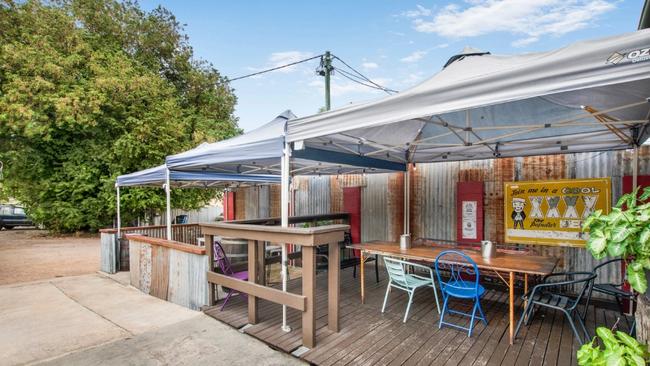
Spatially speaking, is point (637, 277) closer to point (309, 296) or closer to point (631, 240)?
point (631, 240)

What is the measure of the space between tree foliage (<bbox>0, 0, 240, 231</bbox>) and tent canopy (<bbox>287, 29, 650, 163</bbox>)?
931 centimetres

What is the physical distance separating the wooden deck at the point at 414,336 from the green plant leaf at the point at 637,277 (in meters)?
1.41

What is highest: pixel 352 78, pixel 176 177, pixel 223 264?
pixel 352 78

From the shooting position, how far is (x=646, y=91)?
2391 mm

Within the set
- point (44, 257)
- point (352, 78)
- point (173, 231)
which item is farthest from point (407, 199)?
point (44, 257)

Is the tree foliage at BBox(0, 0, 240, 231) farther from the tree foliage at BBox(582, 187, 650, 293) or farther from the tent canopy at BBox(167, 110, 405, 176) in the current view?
the tree foliage at BBox(582, 187, 650, 293)

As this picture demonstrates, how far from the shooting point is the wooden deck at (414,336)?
2.66m

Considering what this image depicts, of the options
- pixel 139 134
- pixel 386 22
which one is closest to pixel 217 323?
pixel 139 134

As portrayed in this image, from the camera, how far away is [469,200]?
543cm

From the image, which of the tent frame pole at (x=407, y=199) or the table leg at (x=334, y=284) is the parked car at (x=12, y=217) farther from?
the table leg at (x=334, y=284)

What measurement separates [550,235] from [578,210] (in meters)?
0.52

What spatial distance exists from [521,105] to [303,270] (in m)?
2.98

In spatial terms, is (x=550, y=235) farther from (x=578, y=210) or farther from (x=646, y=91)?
(x=646, y=91)

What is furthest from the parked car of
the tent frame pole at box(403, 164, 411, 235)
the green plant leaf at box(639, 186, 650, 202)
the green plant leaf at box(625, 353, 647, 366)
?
the green plant leaf at box(639, 186, 650, 202)
